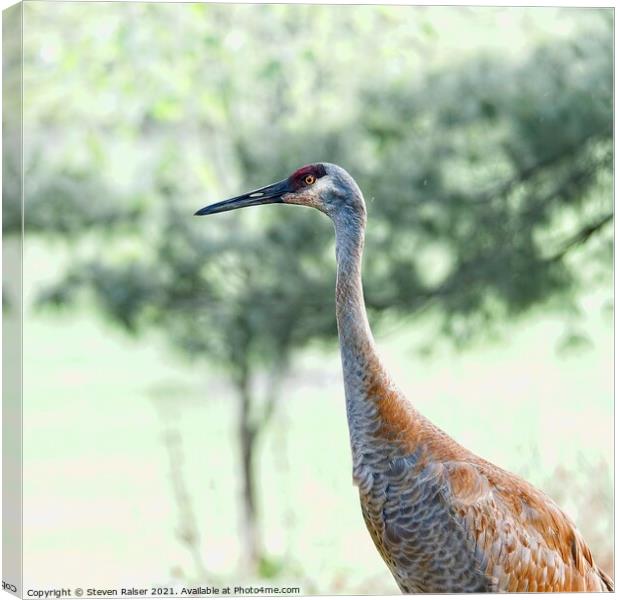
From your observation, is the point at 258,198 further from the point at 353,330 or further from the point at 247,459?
the point at 247,459

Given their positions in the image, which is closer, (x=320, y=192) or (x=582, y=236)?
(x=320, y=192)

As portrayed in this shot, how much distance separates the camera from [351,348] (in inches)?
125

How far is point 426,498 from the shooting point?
3.12 meters

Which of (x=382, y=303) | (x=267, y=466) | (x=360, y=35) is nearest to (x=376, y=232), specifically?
(x=382, y=303)

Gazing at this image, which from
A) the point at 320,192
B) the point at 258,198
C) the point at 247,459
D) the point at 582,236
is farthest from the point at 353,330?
the point at 247,459

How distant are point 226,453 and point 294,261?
89cm

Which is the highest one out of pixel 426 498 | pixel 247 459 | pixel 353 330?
pixel 353 330

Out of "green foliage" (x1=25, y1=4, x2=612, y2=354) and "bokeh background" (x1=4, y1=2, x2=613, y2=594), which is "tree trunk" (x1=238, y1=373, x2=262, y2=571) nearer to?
"bokeh background" (x1=4, y1=2, x2=613, y2=594)

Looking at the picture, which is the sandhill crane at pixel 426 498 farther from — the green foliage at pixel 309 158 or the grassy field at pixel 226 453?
the green foliage at pixel 309 158

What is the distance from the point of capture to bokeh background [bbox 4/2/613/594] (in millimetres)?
4418

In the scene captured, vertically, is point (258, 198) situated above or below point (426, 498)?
above

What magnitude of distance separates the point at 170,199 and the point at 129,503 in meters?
1.30

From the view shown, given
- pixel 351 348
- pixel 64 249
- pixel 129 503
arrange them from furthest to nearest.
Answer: pixel 64 249, pixel 129 503, pixel 351 348

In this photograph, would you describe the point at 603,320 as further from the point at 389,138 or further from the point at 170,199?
the point at 170,199
